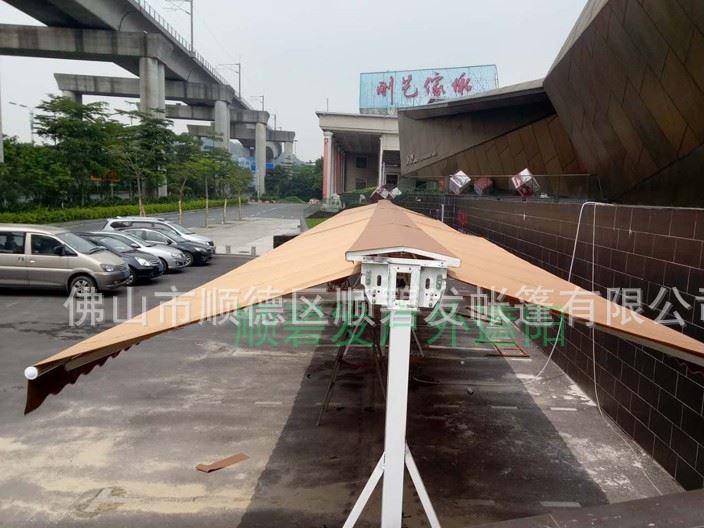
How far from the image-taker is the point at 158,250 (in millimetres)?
16406

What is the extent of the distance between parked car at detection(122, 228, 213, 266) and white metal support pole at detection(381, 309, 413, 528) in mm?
15572

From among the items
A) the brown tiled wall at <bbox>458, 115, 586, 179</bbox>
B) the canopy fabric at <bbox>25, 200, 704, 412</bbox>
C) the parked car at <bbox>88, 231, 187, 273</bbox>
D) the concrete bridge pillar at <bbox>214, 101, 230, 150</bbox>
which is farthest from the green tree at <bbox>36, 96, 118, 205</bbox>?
the concrete bridge pillar at <bbox>214, 101, 230, 150</bbox>

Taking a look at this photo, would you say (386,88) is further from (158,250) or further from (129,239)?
(129,239)

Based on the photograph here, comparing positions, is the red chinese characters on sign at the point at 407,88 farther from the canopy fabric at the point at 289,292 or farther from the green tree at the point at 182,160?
the canopy fabric at the point at 289,292

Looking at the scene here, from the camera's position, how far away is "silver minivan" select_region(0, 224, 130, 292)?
12.4m

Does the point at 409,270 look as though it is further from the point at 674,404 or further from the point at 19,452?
the point at 19,452

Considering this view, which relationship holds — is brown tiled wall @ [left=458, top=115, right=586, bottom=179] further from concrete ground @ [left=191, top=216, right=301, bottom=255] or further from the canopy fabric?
the canopy fabric

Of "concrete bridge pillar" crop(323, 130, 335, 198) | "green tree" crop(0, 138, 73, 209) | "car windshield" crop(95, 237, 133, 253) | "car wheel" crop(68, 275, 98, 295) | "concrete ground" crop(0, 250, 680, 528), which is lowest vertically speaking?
"concrete ground" crop(0, 250, 680, 528)

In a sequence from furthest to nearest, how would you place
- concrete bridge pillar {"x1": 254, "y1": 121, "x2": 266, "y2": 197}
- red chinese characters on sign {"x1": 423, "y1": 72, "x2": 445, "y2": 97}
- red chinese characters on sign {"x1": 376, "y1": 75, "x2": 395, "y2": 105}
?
concrete bridge pillar {"x1": 254, "y1": 121, "x2": 266, "y2": 197}
red chinese characters on sign {"x1": 376, "y1": 75, "x2": 395, "y2": 105}
red chinese characters on sign {"x1": 423, "y1": 72, "x2": 445, "y2": 97}

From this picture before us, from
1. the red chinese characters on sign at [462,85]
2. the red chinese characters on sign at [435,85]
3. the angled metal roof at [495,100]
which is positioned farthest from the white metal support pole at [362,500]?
the red chinese characters on sign at [435,85]

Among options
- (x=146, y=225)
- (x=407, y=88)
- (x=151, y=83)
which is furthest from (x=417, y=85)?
(x=146, y=225)

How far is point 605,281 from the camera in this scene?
6.77 meters

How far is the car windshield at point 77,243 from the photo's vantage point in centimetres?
1277

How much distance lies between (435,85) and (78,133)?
919 inches
